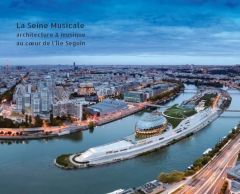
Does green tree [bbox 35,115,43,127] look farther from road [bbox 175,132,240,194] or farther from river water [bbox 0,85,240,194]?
road [bbox 175,132,240,194]

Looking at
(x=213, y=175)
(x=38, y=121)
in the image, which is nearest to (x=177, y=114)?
(x=38, y=121)

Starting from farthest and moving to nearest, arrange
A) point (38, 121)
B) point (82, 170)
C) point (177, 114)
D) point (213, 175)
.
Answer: point (38, 121) → point (177, 114) → point (82, 170) → point (213, 175)

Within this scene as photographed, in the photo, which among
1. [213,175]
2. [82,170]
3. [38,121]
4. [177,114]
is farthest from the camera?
[38,121]

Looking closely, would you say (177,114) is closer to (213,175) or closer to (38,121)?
(38,121)

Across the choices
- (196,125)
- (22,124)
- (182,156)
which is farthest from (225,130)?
(22,124)

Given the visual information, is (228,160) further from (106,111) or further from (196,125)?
(106,111)

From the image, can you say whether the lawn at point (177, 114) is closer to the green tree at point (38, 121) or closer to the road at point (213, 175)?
the road at point (213, 175)
